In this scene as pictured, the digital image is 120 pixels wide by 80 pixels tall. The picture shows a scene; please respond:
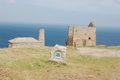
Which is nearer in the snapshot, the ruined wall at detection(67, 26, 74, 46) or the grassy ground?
the grassy ground

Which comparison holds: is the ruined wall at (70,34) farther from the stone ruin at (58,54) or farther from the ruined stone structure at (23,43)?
the stone ruin at (58,54)

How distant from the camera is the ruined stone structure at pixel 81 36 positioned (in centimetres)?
4969

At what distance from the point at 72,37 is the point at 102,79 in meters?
27.7

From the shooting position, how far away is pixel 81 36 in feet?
165

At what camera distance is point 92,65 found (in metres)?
28.1

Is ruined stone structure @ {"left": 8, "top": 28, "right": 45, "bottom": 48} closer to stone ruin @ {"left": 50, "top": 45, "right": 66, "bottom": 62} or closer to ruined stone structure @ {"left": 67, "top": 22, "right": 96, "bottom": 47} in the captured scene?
ruined stone structure @ {"left": 67, "top": 22, "right": 96, "bottom": 47}

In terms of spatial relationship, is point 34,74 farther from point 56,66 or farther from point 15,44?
point 15,44

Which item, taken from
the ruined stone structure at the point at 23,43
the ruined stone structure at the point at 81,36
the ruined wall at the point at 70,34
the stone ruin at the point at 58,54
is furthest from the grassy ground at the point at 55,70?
the ruined wall at the point at 70,34

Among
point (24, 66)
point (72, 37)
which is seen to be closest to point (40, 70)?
point (24, 66)

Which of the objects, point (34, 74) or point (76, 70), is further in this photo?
Answer: point (76, 70)

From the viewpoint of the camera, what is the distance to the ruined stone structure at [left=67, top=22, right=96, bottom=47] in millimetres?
49688

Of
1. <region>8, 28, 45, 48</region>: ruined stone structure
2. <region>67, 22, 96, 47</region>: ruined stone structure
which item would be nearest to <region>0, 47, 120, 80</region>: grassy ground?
<region>8, 28, 45, 48</region>: ruined stone structure

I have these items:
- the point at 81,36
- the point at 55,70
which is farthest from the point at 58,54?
the point at 81,36

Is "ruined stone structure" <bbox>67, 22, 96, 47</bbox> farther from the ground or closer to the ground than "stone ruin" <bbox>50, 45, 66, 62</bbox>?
farther from the ground
